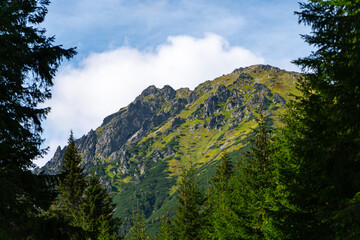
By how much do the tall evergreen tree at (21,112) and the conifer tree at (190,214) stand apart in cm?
1931

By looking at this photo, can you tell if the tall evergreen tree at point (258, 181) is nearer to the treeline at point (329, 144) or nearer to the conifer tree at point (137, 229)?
the treeline at point (329, 144)

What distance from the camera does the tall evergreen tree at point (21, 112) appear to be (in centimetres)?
756

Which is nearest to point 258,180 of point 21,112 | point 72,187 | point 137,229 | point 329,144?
point 329,144

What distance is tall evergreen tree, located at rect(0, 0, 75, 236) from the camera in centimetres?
756

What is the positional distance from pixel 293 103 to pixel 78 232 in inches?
525

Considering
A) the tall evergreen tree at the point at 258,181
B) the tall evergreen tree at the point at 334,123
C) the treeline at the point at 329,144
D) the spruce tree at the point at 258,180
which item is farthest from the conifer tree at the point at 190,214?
the tall evergreen tree at the point at 334,123

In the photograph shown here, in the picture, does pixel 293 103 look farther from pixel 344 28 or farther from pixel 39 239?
pixel 39 239

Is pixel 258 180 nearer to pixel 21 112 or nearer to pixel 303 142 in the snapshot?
pixel 303 142

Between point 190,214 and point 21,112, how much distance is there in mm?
20523

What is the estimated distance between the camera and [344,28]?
849 cm

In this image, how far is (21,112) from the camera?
9.06m

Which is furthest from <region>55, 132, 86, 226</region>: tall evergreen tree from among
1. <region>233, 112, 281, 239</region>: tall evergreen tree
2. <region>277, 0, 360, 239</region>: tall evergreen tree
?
<region>277, 0, 360, 239</region>: tall evergreen tree

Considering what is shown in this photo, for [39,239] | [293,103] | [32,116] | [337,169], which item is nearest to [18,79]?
[32,116]

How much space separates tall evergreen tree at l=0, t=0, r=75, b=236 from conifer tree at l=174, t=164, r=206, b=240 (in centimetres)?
1931
